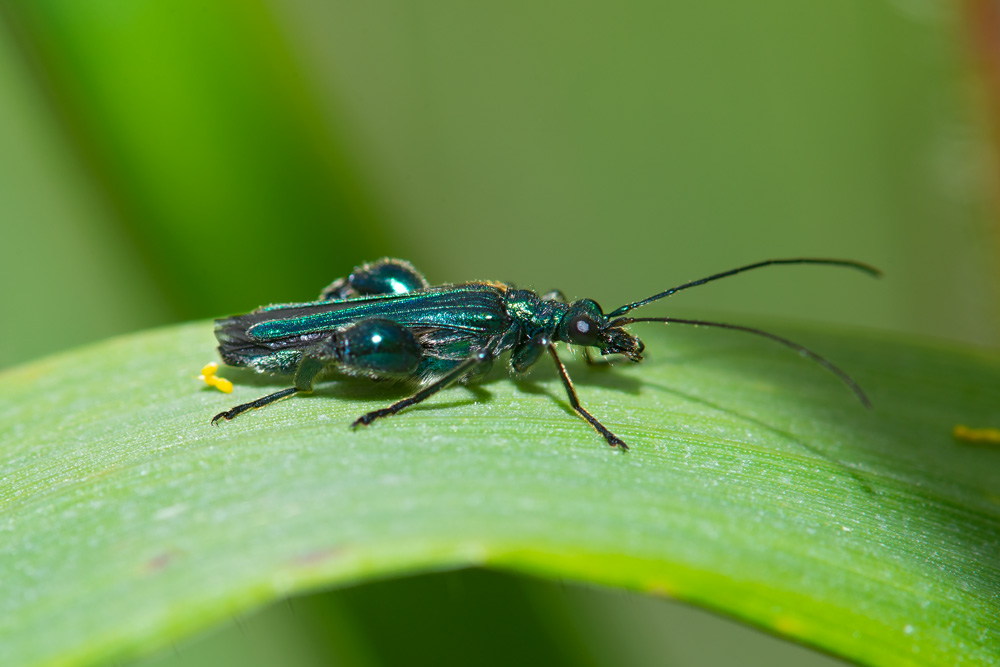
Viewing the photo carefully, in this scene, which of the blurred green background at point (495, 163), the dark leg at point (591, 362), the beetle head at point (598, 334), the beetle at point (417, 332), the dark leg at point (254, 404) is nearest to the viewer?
the dark leg at point (254, 404)

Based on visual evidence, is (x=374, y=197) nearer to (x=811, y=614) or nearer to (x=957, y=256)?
(x=811, y=614)

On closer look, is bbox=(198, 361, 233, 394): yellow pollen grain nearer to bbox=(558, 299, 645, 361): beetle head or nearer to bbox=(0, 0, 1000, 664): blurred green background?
bbox=(0, 0, 1000, 664): blurred green background

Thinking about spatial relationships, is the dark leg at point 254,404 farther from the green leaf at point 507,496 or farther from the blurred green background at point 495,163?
the blurred green background at point 495,163

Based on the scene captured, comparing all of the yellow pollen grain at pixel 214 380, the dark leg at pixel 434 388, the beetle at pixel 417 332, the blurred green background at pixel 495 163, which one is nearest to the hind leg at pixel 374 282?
the beetle at pixel 417 332

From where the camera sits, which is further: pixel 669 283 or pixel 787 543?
pixel 669 283

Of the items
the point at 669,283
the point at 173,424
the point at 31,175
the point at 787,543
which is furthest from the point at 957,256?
the point at 31,175

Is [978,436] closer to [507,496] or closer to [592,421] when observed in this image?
[592,421]
